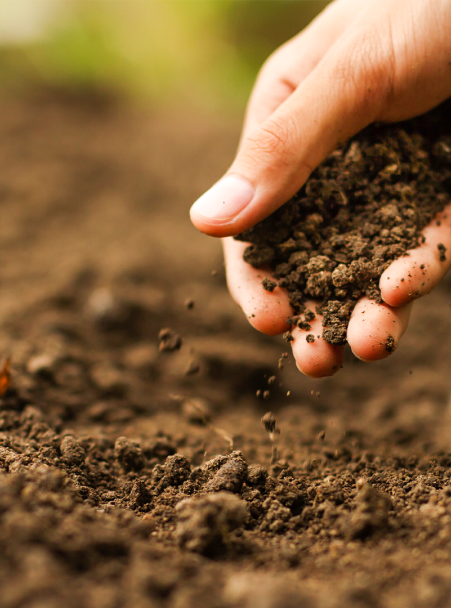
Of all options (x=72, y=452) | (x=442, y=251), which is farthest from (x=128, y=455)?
(x=442, y=251)

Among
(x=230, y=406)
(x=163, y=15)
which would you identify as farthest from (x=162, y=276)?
(x=163, y=15)

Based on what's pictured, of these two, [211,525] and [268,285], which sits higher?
[268,285]

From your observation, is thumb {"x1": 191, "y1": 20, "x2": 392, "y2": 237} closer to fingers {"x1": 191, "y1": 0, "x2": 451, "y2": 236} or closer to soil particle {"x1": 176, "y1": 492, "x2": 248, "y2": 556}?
fingers {"x1": 191, "y1": 0, "x2": 451, "y2": 236}

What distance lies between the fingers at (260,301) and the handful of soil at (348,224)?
27mm

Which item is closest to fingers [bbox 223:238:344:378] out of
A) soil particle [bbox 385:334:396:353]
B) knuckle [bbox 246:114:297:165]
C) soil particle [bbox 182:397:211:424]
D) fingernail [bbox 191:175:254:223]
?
soil particle [bbox 385:334:396:353]

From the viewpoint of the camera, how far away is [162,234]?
349 centimetres

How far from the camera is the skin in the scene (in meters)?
1.46

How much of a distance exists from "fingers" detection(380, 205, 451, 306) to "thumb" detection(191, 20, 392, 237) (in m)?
0.43

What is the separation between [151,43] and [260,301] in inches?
220

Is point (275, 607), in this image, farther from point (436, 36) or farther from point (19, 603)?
point (436, 36)

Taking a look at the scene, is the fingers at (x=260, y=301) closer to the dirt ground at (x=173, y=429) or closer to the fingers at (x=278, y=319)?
the fingers at (x=278, y=319)

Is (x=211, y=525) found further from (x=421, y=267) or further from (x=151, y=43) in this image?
(x=151, y=43)

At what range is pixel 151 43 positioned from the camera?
5953 millimetres

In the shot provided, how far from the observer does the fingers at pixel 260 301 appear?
1555mm
